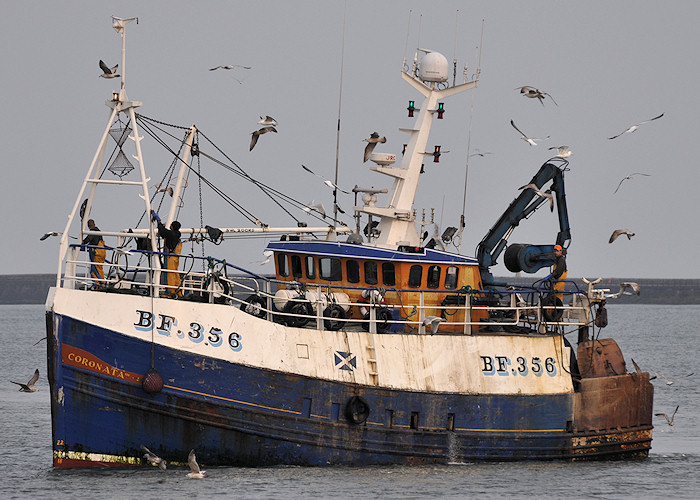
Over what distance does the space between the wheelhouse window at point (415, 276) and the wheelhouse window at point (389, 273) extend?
0.33 m

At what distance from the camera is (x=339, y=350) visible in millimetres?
22062

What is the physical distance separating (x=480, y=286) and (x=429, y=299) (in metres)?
1.49

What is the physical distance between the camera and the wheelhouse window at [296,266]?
24.9 m

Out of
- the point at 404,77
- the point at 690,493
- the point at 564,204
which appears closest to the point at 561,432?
the point at 690,493

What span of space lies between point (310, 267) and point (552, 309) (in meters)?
5.27

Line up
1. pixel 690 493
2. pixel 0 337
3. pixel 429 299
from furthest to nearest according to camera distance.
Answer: pixel 0 337 → pixel 429 299 → pixel 690 493

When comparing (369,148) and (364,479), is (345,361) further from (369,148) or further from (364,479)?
(369,148)

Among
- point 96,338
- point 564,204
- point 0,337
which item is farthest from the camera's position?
point 0,337

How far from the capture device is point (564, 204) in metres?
26.9

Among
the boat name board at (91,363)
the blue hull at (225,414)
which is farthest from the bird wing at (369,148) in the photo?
the boat name board at (91,363)

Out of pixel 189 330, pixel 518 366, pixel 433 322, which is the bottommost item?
pixel 518 366

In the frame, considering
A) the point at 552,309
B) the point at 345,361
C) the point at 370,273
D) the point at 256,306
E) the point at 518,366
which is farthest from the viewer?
the point at 552,309

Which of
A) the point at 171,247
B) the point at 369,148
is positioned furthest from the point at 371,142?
the point at 171,247

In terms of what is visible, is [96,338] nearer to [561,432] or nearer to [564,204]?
[561,432]
